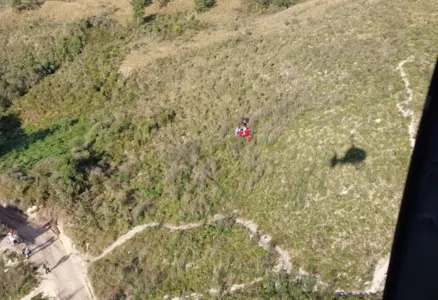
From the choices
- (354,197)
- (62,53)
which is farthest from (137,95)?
(354,197)

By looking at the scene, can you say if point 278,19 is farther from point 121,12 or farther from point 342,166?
point 342,166

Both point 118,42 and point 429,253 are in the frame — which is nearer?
point 429,253

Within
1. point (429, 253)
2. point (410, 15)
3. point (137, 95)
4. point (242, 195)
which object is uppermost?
point (429, 253)

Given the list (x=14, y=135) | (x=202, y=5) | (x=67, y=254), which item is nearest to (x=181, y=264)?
(x=67, y=254)

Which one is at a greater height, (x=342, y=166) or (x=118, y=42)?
(x=118, y=42)

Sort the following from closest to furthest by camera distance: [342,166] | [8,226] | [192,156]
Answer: [342,166], [8,226], [192,156]

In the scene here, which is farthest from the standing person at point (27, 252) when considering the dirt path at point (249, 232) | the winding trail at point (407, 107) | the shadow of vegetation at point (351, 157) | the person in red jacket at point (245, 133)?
the winding trail at point (407, 107)

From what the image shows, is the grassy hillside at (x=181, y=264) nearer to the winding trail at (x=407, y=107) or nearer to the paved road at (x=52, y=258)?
the paved road at (x=52, y=258)
